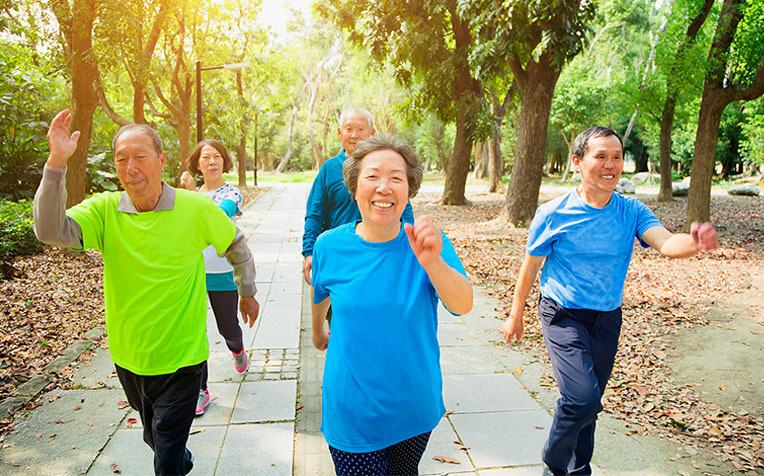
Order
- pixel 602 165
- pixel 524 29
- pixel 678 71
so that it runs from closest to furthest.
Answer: pixel 602 165 → pixel 524 29 → pixel 678 71

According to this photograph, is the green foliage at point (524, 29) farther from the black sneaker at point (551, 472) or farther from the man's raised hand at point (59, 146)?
the man's raised hand at point (59, 146)

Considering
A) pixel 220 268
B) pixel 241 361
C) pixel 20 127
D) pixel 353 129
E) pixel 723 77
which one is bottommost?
pixel 241 361

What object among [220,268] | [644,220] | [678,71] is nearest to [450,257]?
[644,220]

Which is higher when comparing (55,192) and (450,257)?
(55,192)

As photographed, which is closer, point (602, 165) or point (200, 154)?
point (602, 165)

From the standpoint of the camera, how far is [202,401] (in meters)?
3.99

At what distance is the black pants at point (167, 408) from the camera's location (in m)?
2.51

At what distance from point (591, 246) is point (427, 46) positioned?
14.2 metres

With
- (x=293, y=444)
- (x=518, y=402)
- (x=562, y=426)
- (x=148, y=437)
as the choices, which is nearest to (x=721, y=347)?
(x=518, y=402)

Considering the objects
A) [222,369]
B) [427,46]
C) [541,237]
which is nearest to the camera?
[541,237]

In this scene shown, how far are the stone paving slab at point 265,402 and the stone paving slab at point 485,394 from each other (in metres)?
1.27

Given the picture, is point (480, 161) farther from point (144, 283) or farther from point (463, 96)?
point (144, 283)

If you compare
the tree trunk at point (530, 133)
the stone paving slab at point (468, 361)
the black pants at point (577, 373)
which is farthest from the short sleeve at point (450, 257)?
the tree trunk at point (530, 133)

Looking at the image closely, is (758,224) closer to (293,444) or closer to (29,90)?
(293,444)
